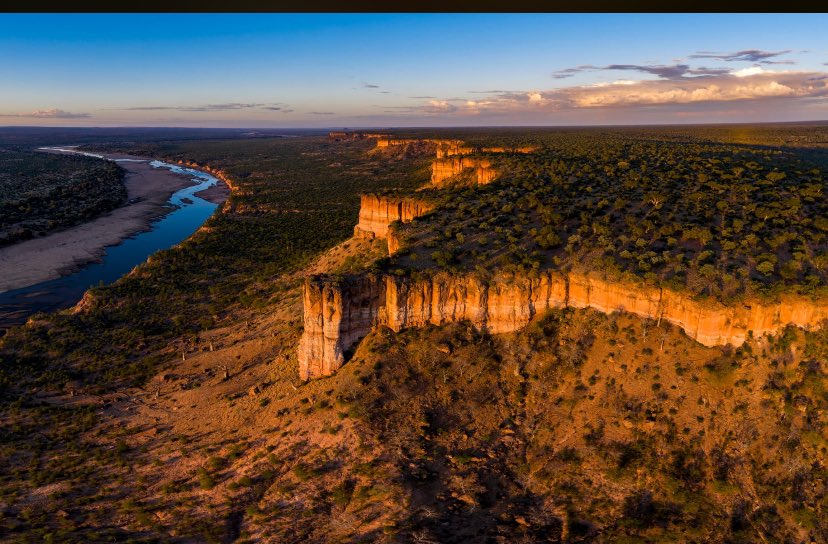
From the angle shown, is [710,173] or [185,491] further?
[710,173]

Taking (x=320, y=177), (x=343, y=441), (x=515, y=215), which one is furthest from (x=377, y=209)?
(x=320, y=177)

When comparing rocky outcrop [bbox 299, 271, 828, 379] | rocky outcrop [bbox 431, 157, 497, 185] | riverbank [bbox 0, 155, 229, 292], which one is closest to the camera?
rocky outcrop [bbox 299, 271, 828, 379]

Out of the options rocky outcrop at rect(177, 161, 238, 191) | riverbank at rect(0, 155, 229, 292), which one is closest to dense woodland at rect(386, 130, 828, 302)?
riverbank at rect(0, 155, 229, 292)

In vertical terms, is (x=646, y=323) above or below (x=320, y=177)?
below

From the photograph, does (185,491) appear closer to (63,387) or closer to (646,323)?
(63,387)

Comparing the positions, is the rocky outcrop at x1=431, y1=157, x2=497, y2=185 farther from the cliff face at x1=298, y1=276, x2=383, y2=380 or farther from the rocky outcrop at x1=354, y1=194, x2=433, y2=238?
the cliff face at x1=298, y1=276, x2=383, y2=380

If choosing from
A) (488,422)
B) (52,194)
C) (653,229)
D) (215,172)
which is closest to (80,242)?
(52,194)
